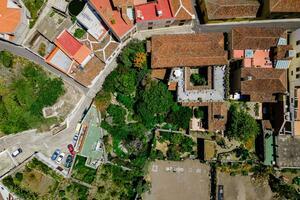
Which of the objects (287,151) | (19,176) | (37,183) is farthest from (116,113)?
(287,151)

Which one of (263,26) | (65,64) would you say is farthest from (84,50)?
(263,26)

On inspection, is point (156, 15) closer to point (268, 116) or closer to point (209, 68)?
point (209, 68)

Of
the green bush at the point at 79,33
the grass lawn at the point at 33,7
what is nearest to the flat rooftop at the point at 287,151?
the green bush at the point at 79,33

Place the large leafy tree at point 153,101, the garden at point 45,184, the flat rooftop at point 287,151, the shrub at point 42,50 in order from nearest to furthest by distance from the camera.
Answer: the flat rooftop at point 287,151, the large leafy tree at point 153,101, the garden at point 45,184, the shrub at point 42,50

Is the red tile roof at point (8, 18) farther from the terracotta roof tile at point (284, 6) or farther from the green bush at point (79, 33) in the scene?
the terracotta roof tile at point (284, 6)

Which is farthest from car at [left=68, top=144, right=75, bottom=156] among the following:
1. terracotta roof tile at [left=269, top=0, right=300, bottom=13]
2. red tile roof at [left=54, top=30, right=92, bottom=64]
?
terracotta roof tile at [left=269, top=0, right=300, bottom=13]

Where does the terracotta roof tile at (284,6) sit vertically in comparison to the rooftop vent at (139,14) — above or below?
above

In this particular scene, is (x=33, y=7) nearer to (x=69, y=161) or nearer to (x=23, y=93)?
(x=23, y=93)
